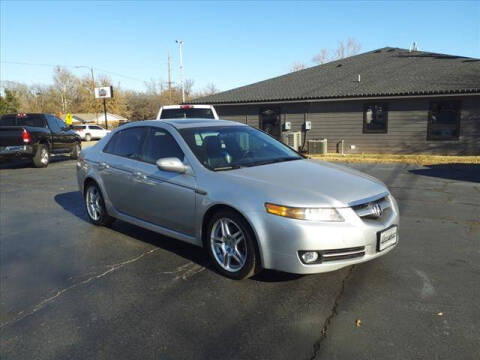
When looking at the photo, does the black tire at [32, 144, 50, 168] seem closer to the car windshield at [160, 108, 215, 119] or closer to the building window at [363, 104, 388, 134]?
the car windshield at [160, 108, 215, 119]

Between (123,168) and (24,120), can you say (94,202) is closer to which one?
(123,168)

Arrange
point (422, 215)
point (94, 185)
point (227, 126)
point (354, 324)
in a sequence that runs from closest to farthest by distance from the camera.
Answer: point (354, 324) → point (227, 126) → point (94, 185) → point (422, 215)

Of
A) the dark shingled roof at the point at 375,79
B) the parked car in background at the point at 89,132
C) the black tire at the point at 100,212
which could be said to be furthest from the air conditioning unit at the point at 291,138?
the parked car in background at the point at 89,132

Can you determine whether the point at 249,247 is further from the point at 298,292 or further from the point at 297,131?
the point at 297,131

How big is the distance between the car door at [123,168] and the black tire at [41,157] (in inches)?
366

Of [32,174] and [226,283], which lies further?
[32,174]

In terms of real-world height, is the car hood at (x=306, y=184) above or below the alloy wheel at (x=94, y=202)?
above

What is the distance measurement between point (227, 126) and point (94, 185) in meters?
2.32

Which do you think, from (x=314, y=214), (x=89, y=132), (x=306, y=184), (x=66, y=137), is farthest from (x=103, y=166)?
(x=89, y=132)

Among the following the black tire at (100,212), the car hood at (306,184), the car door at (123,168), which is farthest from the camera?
the black tire at (100,212)

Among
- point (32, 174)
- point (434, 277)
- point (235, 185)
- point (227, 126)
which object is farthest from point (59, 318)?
point (32, 174)

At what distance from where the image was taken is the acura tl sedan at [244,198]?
338 cm

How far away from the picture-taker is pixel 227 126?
5023mm

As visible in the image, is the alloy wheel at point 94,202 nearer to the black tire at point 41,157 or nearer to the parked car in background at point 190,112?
the parked car in background at point 190,112
